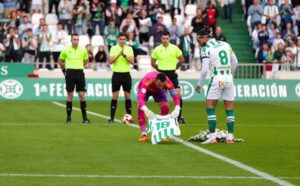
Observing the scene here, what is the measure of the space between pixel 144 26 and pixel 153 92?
76.3 ft

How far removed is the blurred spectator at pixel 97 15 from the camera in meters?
43.8

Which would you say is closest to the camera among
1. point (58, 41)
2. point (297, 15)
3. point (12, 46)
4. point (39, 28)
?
point (12, 46)

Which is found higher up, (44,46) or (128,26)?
(128,26)

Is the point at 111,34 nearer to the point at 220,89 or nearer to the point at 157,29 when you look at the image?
the point at 157,29

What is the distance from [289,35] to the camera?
45.1 metres

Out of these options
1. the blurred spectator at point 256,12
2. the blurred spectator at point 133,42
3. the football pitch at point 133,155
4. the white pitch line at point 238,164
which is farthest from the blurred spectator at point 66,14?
the white pitch line at point 238,164

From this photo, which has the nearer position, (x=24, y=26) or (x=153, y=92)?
(x=153, y=92)

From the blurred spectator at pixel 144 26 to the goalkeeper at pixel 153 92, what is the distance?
2279 centimetres

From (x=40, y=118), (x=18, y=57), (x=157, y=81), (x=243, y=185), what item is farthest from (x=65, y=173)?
(x=18, y=57)

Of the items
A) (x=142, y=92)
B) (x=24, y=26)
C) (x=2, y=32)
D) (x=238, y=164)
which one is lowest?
(x=238, y=164)

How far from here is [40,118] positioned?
28016mm

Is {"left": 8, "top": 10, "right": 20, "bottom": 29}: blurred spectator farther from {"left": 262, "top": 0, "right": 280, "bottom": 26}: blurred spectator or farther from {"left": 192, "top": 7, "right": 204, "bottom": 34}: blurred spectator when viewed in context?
{"left": 262, "top": 0, "right": 280, "bottom": 26}: blurred spectator

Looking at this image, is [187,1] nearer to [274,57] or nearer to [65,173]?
[274,57]

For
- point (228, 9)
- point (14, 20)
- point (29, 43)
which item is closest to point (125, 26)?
point (29, 43)
